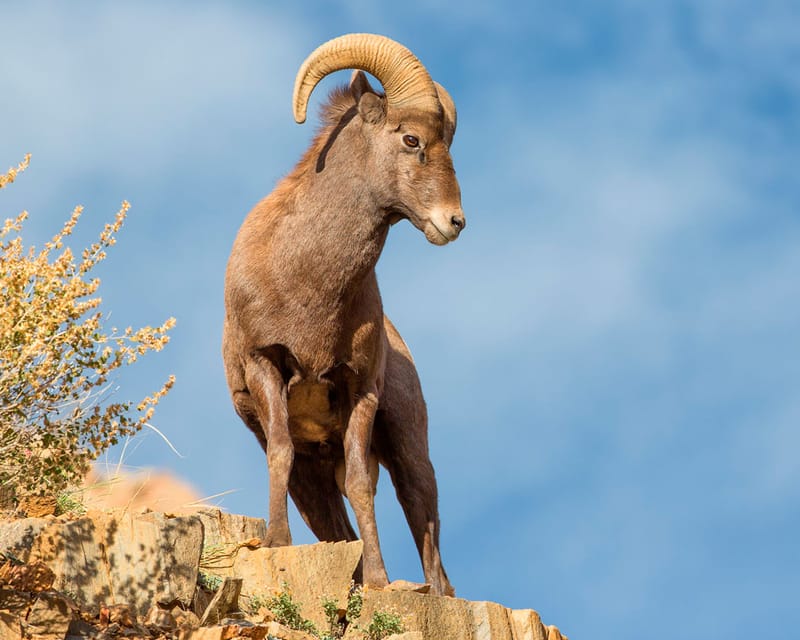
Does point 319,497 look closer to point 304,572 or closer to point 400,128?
point 304,572

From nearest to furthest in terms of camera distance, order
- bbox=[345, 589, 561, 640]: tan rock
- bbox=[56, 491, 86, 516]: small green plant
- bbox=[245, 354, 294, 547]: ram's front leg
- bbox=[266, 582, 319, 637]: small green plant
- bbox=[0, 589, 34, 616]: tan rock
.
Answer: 1. bbox=[0, 589, 34, 616]: tan rock
2. bbox=[266, 582, 319, 637]: small green plant
3. bbox=[345, 589, 561, 640]: tan rock
4. bbox=[245, 354, 294, 547]: ram's front leg
5. bbox=[56, 491, 86, 516]: small green plant

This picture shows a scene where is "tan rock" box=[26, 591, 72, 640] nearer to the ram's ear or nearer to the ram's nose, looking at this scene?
the ram's nose

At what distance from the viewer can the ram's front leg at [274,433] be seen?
404 inches

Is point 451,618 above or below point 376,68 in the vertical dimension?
below

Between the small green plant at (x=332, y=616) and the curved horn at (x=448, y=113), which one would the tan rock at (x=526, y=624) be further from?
the curved horn at (x=448, y=113)

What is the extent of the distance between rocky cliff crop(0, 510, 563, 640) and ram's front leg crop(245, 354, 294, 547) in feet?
0.99

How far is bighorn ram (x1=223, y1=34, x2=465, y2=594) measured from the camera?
34.7 feet

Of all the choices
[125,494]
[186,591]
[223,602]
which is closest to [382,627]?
[223,602]

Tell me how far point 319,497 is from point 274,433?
1.46 meters

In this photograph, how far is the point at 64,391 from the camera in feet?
30.6

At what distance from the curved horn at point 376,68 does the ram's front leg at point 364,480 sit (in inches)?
89.7

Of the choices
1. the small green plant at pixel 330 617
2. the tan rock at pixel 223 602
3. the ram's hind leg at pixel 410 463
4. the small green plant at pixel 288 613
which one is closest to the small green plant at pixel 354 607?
the small green plant at pixel 330 617

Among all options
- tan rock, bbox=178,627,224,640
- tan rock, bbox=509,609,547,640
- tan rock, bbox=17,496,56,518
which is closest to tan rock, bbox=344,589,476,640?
tan rock, bbox=509,609,547,640

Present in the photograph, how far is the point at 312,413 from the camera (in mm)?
11047
